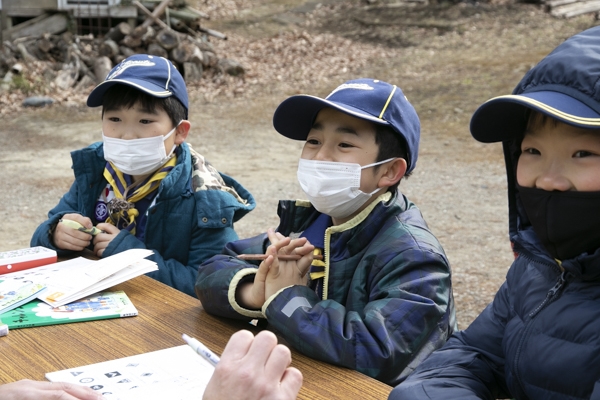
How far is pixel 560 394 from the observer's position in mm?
1773

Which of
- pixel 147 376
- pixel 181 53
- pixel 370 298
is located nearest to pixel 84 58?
pixel 181 53

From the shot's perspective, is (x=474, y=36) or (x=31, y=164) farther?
(x=474, y=36)

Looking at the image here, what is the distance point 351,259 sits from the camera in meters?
2.42

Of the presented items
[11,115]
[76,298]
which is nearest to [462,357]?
[76,298]

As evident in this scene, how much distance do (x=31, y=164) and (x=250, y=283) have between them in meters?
7.64

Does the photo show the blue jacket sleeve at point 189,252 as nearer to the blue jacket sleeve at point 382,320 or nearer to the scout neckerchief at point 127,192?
the scout neckerchief at point 127,192

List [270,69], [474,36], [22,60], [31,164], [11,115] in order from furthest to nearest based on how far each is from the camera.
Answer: [474,36] → [270,69] → [22,60] → [11,115] → [31,164]

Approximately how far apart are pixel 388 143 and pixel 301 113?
0.34 metres

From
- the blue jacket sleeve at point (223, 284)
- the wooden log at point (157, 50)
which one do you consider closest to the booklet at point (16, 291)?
the blue jacket sleeve at point (223, 284)

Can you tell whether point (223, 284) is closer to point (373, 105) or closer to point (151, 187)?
point (373, 105)

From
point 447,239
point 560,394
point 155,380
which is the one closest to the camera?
point 560,394

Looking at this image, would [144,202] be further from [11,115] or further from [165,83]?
[11,115]

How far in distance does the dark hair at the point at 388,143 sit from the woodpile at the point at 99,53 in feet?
36.7

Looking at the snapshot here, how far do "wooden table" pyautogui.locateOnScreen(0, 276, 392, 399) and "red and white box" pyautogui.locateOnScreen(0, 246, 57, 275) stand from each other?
484 mm
